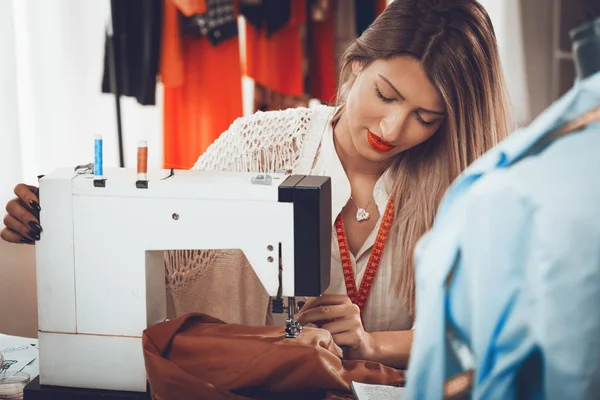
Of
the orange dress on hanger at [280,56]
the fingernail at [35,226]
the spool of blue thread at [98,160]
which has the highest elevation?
the orange dress on hanger at [280,56]

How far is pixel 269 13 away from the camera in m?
3.30

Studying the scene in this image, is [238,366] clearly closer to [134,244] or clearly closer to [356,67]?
[134,244]

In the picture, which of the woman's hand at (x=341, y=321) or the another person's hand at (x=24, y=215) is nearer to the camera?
the another person's hand at (x=24, y=215)

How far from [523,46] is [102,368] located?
109 inches

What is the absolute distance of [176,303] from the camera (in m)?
1.46

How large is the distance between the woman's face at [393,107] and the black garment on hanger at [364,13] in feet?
6.61

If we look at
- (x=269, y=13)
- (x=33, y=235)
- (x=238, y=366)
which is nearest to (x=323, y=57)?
(x=269, y=13)

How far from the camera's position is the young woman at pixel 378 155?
54.9 inches

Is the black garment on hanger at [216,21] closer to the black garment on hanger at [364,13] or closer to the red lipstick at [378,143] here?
the black garment on hanger at [364,13]

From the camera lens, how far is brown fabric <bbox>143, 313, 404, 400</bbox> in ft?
3.46

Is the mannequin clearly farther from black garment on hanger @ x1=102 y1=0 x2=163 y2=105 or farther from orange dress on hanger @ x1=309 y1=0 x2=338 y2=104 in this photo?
orange dress on hanger @ x1=309 y1=0 x2=338 y2=104

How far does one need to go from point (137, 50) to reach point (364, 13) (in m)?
1.08

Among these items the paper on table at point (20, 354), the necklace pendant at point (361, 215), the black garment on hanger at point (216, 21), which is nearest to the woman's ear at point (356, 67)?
the necklace pendant at point (361, 215)

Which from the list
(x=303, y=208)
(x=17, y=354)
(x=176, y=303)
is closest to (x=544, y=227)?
(x=303, y=208)
